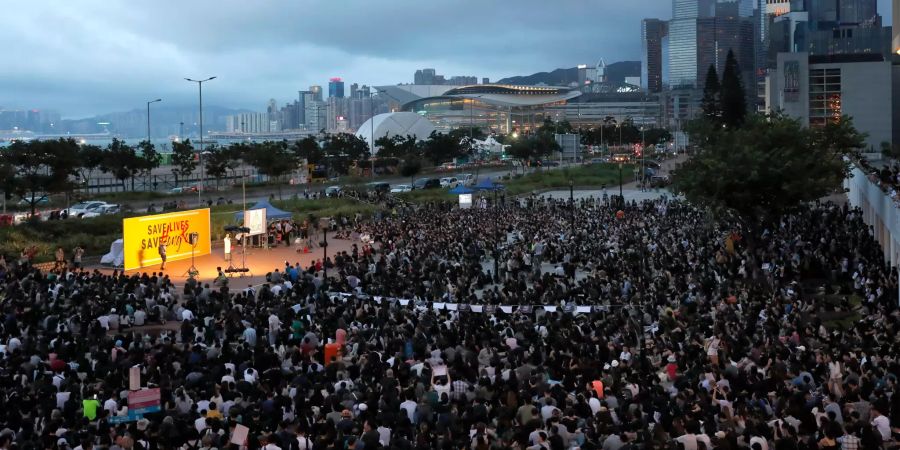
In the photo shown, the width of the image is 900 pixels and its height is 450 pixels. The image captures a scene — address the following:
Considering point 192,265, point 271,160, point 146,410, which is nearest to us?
point 146,410

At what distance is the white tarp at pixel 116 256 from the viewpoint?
1220 inches

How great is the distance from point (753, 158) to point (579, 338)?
45.1 feet

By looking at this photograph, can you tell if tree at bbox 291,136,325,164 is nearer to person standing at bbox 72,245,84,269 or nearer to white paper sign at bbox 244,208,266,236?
white paper sign at bbox 244,208,266,236

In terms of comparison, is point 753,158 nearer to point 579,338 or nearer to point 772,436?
point 579,338

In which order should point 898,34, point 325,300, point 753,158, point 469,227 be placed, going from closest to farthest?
point 325,300, point 753,158, point 469,227, point 898,34

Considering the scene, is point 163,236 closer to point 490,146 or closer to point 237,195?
point 237,195

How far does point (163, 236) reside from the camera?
31375mm

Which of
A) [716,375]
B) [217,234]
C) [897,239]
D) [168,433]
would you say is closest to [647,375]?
[716,375]

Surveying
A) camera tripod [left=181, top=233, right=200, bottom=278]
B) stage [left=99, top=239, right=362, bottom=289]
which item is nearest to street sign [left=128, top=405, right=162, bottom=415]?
stage [left=99, top=239, right=362, bottom=289]

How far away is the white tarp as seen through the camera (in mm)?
31000

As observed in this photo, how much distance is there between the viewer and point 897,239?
73.6ft

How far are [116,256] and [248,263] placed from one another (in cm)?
448

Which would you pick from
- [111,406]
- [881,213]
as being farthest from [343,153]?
[111,406]

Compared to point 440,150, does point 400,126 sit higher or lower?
higher
